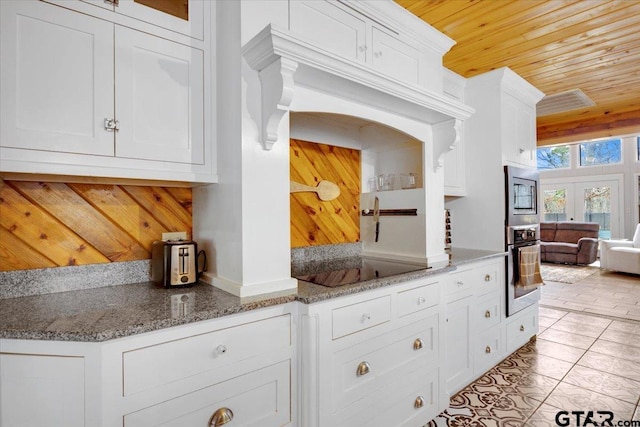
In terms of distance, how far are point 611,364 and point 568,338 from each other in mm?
558

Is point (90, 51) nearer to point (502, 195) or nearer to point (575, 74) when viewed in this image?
point (502, 195)

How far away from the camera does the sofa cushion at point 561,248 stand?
22.8 ft

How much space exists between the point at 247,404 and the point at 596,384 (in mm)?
2504

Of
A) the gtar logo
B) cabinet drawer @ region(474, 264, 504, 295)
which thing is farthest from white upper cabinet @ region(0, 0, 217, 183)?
the gtar logo

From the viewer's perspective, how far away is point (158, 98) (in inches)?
56.5

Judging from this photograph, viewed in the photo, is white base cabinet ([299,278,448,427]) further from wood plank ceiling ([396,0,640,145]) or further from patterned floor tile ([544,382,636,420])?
wood plank ceiling ([396,0,640,145])

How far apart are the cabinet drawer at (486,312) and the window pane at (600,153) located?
25.7 ft

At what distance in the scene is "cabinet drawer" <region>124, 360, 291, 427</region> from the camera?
112 cm

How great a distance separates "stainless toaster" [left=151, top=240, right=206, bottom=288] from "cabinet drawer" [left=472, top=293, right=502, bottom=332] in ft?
6.34

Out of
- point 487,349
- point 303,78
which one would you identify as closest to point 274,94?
point 303,78

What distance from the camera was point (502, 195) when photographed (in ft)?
9.39

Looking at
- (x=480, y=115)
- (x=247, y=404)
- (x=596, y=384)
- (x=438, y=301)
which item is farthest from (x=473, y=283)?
(x=247, y=404)

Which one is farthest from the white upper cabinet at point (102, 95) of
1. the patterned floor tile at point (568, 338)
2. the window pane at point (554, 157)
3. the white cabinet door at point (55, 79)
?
the window pane at point (554, 157)

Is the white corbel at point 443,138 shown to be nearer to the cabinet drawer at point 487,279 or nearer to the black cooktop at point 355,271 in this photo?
the black cooktop at point 355,271
